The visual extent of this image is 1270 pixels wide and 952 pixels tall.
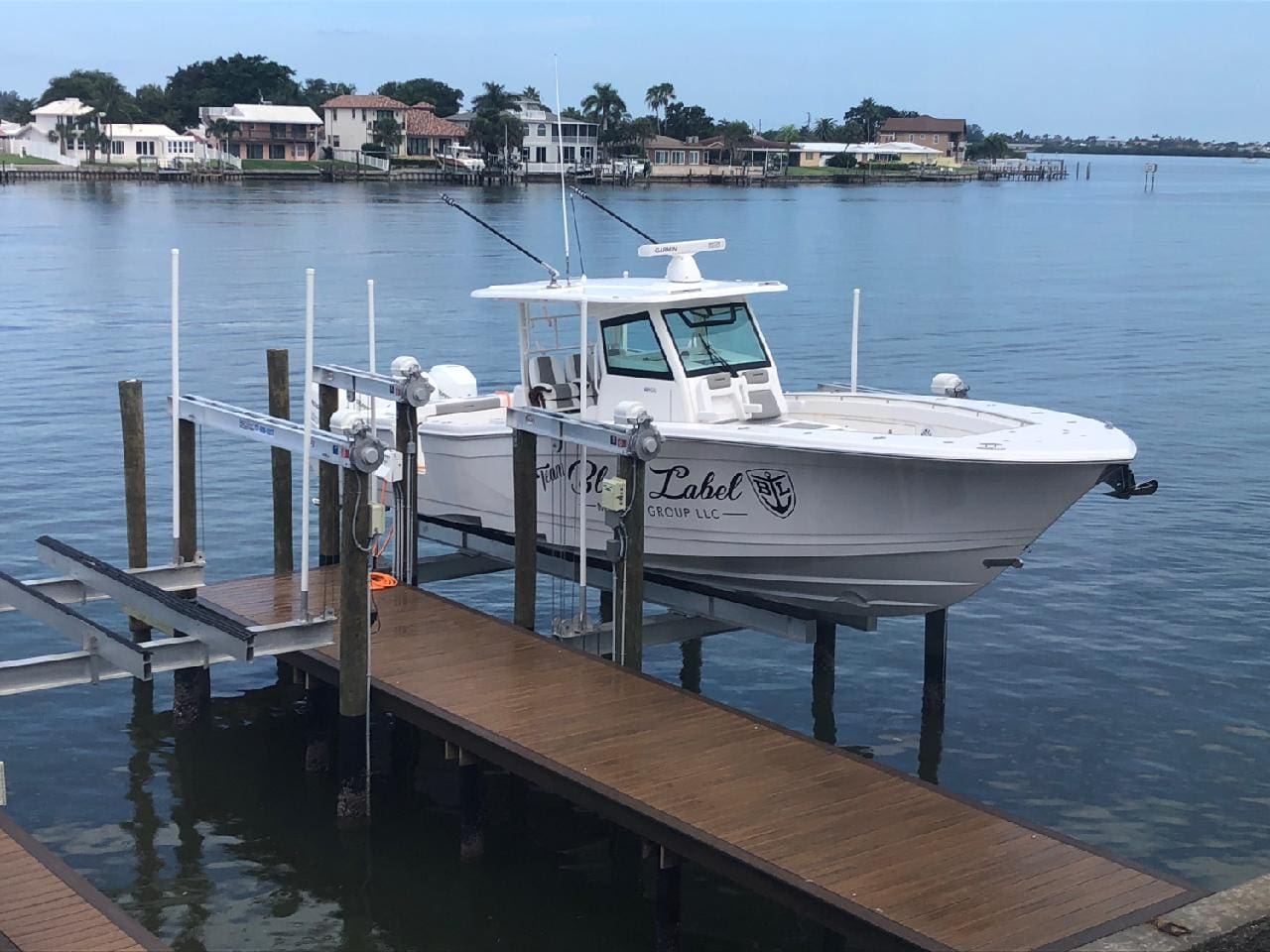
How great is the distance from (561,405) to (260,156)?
461 ft

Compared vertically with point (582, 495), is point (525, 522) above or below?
below

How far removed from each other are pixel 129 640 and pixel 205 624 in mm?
673

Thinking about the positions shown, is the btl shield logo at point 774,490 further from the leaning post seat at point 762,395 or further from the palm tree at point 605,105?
the palm tree at point 605,105

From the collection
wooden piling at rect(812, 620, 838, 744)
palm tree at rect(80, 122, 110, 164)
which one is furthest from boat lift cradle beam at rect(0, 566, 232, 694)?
palm tree at rect(80, 122, 110, 164)

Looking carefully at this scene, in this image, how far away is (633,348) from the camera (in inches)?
653

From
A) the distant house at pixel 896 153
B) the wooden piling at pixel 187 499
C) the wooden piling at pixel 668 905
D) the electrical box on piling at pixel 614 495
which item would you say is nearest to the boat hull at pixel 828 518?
the electrical box on piling at pixel 614 495

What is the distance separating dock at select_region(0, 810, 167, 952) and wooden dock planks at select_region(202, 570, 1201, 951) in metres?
3.21

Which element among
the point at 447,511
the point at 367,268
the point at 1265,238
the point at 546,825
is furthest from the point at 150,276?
the point at 1265,238

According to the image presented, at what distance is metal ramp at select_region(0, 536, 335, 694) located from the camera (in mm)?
12375

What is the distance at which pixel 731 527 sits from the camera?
51.6 feet

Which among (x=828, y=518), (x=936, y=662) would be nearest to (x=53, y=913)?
(x=828, y=518)

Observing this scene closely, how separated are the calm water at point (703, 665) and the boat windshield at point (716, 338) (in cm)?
387

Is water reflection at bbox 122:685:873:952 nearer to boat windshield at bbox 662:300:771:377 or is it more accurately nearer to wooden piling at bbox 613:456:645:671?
wooden piling at bbox 613:456:645:671

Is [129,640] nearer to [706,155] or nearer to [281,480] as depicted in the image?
[281,480]
